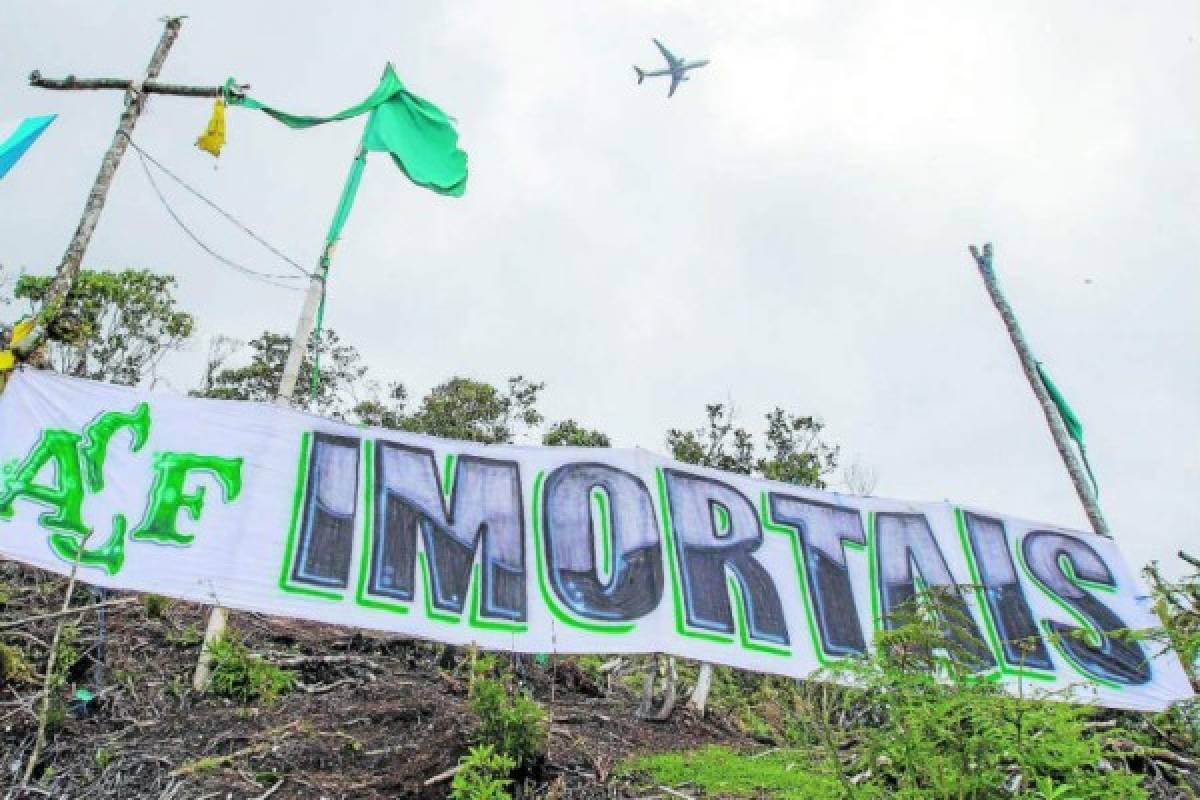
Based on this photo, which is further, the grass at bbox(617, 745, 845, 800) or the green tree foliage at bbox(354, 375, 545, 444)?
the green tree foliage at bbox(354, 375, 545, 444)

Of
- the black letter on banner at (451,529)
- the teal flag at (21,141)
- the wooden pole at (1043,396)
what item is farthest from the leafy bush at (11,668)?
the wooden pole at (1043,396)

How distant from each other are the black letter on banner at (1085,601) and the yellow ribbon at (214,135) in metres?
8.00

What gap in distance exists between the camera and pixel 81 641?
19.3 feet

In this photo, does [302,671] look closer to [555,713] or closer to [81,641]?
[81,641]

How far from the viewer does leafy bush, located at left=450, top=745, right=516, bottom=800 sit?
392 centimetres

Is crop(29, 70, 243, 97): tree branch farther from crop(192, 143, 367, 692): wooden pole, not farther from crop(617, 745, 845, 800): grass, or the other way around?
crop(617, 745, 845, 800): grass

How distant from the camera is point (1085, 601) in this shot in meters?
7.34

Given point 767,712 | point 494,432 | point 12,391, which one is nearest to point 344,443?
point 12,391

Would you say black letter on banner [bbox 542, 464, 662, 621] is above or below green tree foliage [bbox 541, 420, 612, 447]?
below

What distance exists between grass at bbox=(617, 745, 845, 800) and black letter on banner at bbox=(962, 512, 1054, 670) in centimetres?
244

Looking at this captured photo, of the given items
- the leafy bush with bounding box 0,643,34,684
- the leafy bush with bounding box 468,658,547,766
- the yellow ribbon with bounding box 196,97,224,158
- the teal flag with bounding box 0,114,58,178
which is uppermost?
the yellow ribbon with bounding box 196,97,224,158

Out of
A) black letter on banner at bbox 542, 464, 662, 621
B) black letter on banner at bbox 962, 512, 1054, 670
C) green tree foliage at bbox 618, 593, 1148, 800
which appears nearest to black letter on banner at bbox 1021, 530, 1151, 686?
black letter on banner at bbox 962, 512, 1054, 670

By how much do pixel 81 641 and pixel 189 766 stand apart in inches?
75.9

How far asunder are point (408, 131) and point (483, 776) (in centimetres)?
615
